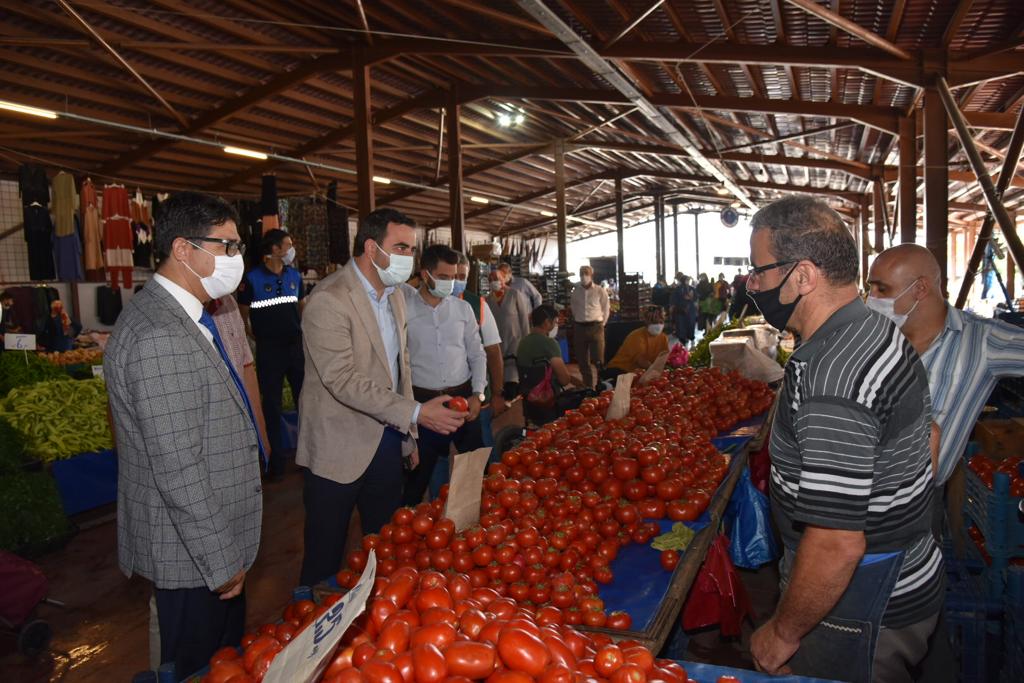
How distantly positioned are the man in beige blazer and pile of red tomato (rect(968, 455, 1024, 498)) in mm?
2416

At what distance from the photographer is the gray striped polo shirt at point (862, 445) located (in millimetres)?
1539

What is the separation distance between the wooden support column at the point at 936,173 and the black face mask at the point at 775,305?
5932 mm

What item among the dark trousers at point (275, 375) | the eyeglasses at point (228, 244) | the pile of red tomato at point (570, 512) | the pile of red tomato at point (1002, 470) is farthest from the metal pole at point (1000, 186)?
the dark trousers at point (275, 375)

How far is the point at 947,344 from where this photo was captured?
2.68 m

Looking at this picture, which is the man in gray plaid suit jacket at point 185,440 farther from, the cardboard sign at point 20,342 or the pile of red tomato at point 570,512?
the cardboard sign at point 20,342

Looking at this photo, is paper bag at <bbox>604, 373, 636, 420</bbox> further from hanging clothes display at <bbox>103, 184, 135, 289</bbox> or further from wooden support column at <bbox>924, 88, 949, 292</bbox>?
hanging clothes display at <bbox>103, 184, 135, 289</bbox>

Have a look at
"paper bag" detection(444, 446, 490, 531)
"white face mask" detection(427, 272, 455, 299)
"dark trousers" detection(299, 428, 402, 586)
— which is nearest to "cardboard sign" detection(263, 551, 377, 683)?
"paper bag" detection(444, 446, 490, 531)

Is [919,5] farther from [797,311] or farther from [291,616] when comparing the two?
[291,616]

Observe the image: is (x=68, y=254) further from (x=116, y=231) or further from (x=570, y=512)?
(x=570, y=512)

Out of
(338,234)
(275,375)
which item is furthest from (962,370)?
(338,234)

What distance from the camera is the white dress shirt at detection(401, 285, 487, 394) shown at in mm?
4305

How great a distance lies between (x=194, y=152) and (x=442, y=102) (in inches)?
179

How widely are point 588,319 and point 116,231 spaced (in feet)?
22.0

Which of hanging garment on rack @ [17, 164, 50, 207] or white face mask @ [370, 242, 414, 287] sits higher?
hanging garment on rack @ [17, 164, 50, 207]
